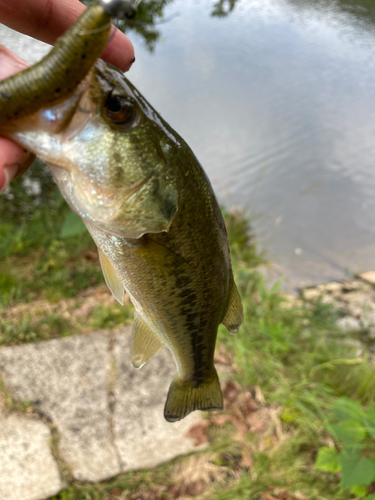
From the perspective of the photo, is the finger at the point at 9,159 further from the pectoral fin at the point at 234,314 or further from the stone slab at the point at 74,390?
the stone slab at the point at 74,390

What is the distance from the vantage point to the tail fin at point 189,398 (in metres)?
1.78

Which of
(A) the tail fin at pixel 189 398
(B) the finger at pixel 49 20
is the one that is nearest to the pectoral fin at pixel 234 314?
(A) the tail fin at pixel 189 398

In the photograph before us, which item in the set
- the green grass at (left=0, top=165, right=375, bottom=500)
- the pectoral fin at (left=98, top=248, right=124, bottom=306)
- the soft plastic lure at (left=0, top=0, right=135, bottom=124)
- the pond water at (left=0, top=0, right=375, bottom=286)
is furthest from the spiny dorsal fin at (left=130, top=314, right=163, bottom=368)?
the pond water at (left=0, top=0, right=375, bottom=286)

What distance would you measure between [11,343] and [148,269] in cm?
250

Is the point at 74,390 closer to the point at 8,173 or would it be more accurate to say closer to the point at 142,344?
the point at 142,344

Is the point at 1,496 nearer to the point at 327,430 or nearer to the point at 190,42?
the point at 327,430

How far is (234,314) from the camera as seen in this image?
1.68 m

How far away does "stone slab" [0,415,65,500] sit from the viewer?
2.43m

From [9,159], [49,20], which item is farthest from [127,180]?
[49,20]

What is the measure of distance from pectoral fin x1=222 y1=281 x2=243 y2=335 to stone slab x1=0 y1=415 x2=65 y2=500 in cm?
192

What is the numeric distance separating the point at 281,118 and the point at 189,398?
24.7 ft

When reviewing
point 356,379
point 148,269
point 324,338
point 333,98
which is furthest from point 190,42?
point 148,269

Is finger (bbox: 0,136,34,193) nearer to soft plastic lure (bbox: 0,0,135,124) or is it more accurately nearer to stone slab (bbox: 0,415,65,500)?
soft plastic lure (bbox: 0,0,135,124)

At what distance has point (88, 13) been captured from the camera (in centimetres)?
84
